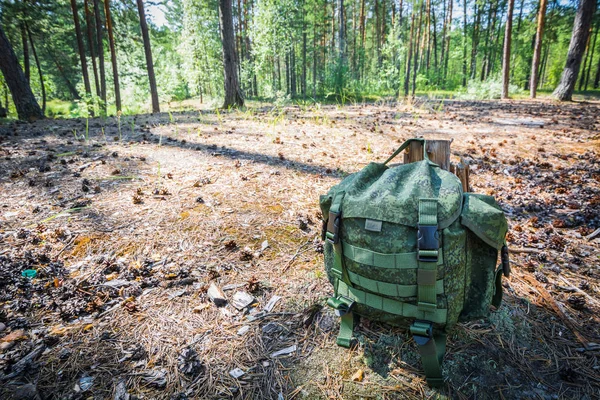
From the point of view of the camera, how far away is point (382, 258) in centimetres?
146

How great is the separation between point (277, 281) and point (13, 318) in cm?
182

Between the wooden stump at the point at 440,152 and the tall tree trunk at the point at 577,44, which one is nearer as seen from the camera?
the wooden stump at the point at 440,152

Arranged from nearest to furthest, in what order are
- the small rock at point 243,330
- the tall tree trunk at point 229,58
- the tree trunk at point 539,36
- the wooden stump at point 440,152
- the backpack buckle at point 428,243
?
the backpack buckle at point 428,243 < the small rock at point 243,330 < the wooden stump at point 440,152 < the tall tree trunk at point 229,58 < the tree trunk at point 539,36

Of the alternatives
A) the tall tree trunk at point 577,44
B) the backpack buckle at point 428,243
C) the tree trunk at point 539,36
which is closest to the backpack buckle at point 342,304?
the backpack buckle at point 428,243

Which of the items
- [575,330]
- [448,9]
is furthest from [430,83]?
[575,330]

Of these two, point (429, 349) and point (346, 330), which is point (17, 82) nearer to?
point (346, 330)

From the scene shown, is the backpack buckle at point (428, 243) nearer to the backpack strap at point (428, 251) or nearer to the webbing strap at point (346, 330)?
the backpack strap at point (428, 251)

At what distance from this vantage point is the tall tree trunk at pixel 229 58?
10.1m

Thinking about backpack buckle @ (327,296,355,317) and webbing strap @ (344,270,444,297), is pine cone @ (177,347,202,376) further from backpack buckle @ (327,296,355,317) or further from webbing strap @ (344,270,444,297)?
webbing strap @ (344,270,444,297)

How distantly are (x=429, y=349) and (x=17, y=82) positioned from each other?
39.5 feet

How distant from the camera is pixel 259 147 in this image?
5684 mm

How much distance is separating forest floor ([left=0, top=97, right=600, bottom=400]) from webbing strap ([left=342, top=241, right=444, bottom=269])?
2.22ft

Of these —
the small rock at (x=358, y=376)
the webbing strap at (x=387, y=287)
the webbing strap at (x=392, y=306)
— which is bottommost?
the small rock at (x=358, y=376)

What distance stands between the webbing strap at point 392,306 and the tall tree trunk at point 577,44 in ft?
50.3
